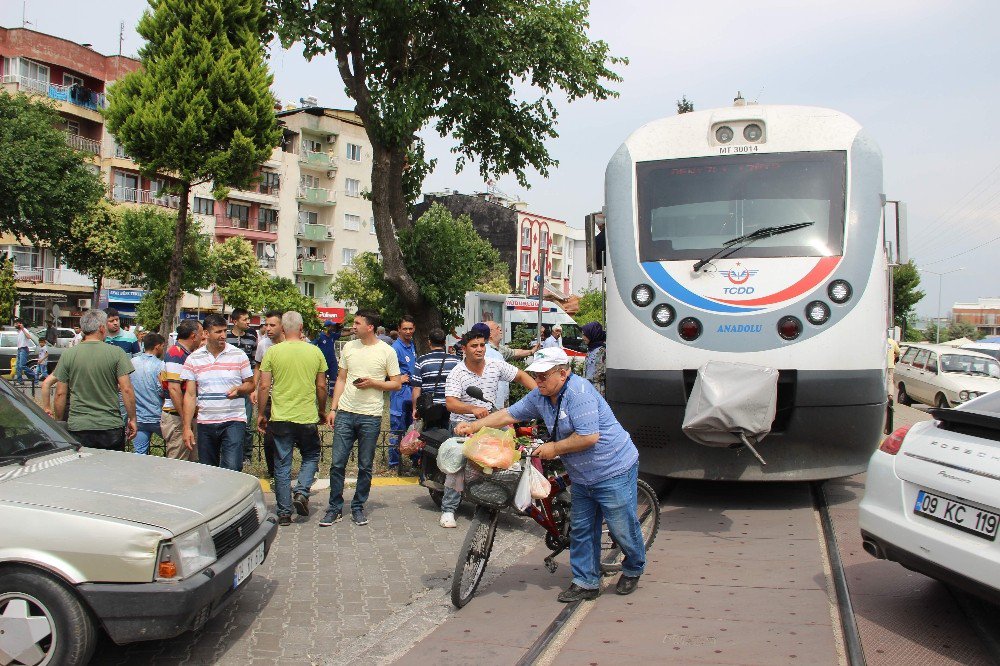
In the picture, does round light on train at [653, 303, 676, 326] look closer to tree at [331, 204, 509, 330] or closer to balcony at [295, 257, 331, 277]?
tree at [331, 204, 509, 330]

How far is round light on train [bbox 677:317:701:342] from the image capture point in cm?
769

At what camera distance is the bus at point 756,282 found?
7.53m

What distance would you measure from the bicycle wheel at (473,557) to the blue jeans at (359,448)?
2135 millimetres

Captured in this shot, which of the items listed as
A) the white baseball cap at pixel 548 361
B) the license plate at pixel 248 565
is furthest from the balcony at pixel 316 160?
the license plate at pixel 248 565

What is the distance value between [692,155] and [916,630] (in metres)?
4.72

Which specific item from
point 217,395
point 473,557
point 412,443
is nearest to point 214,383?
point 217,395

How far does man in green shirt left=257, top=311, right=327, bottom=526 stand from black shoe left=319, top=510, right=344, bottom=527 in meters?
0.17

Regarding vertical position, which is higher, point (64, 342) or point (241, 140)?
point (241, 140)

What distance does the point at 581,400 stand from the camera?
17.6ft

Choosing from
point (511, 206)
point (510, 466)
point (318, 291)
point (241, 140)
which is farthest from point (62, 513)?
point (511, 206)

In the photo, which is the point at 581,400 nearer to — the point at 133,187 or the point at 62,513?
the point at 62,513

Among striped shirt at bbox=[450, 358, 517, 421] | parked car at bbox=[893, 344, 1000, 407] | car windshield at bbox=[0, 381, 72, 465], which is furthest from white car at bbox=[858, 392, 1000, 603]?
parked car at bbox=[893, 344, 1000, 407]

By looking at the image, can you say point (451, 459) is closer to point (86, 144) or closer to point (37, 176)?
point (37, 176)

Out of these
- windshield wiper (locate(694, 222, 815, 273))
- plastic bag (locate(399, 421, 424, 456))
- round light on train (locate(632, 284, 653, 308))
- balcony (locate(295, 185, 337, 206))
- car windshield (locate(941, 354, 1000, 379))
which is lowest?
plastic bag (locate(399, 421, 424, 456))
